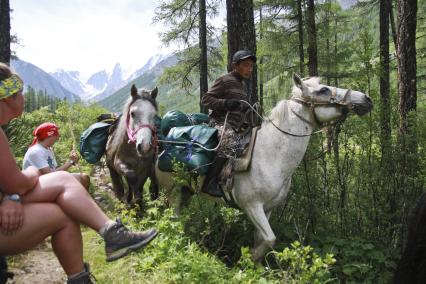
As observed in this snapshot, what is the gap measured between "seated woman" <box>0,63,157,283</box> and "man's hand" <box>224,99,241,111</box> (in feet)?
7.99

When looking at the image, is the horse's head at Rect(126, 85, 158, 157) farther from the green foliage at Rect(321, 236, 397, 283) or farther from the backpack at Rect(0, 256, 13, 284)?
the green foliage at Rect(321, 236, 397, 283)

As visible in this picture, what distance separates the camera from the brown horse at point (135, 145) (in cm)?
493

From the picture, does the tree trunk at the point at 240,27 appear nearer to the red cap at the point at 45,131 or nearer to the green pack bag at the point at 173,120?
the green pack bag at the point at 173,120

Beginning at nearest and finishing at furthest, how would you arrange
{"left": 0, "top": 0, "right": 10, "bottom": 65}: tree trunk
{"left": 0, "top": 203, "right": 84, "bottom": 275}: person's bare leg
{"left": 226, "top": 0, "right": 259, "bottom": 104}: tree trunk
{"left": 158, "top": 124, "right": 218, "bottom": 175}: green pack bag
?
{"left": 0, "top": 203, "right": 84, "bottom": 275}: person's bare leg, {"left": 158, "top": 124, "right": 218, "bottom": 175}: green pack bag, {"left": 226, "top": 0, "right": 259, "bottom": 104}: tree trunk, {"left": 0, "top": 0, "right": 10, "bottom": 65}: tree trunk

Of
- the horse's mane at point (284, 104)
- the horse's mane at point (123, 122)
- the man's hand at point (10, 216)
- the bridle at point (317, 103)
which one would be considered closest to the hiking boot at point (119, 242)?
the man's hand at point (10, 216)

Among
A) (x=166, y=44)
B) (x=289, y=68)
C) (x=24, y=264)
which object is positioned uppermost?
(x=166, y=44)

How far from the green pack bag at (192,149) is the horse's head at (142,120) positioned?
25 centimetres

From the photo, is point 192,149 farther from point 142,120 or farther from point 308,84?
point 308,84

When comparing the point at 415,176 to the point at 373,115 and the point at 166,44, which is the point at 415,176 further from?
the point at 166,44

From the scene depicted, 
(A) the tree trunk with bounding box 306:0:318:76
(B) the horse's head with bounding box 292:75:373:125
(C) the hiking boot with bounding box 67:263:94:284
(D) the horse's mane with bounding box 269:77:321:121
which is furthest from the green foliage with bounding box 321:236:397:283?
(A) the tree trunk with bounding box 306:0:318:76

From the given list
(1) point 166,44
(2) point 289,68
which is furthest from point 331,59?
(1) point 166,44

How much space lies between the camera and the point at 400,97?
5945mm

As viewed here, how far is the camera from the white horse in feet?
14.0

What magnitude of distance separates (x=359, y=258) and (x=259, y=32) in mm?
12911
